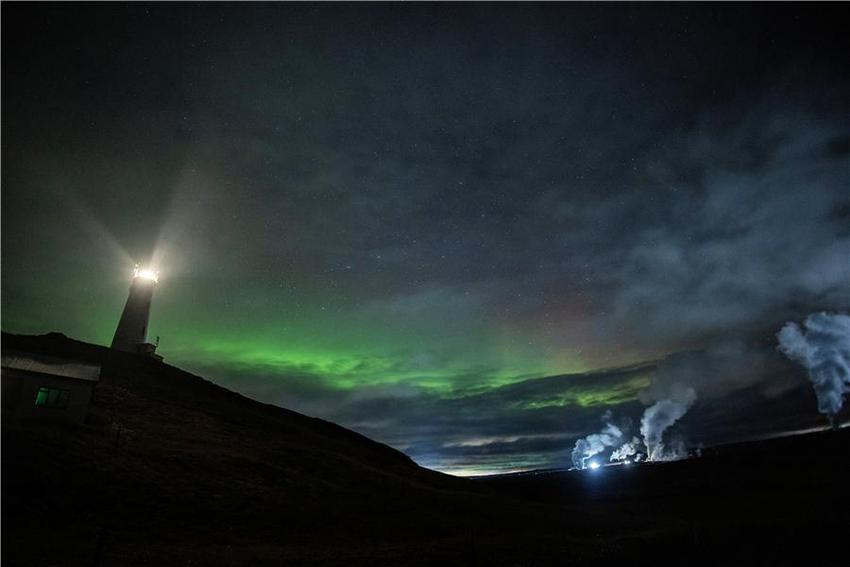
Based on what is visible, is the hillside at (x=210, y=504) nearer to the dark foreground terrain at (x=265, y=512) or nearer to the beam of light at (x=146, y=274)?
the dark foreground terrain at (x=265, y=512)

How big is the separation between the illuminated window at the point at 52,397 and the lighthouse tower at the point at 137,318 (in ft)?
149

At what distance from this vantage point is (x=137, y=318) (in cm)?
8544

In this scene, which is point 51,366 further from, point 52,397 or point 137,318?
point 137,318

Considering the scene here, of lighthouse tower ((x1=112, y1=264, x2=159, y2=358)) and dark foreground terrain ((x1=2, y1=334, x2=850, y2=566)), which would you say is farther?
lighthouse tower ((x1=112, y1=264, x2=159, y2=358))

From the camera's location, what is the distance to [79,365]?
Answer: 44688 millimetres

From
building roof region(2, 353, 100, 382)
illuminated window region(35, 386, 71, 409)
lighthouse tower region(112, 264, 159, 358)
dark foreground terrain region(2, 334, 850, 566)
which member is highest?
lighthouse tower region(112, 264, 159, 358)

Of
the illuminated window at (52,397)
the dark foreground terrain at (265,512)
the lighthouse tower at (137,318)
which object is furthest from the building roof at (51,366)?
the lighthouse tower at (137,318)

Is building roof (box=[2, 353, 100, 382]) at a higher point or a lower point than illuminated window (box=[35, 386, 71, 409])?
higher

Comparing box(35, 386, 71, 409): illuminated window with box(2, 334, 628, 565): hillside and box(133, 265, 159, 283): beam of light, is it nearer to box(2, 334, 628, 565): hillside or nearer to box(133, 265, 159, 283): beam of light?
box(2, 334, 628, 565): hillside

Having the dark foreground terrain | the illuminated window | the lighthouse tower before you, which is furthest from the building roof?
the lighthouse tower

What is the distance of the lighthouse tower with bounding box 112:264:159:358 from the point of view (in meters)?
81.5

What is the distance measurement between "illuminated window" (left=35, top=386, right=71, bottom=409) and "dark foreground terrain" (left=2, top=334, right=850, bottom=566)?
2.35m

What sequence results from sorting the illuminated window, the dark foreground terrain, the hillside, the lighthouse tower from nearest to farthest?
the dark foreground terrain, the hillside, the illuminated window, the lighthouse tower

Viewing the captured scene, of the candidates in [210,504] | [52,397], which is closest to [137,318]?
[52,397]
